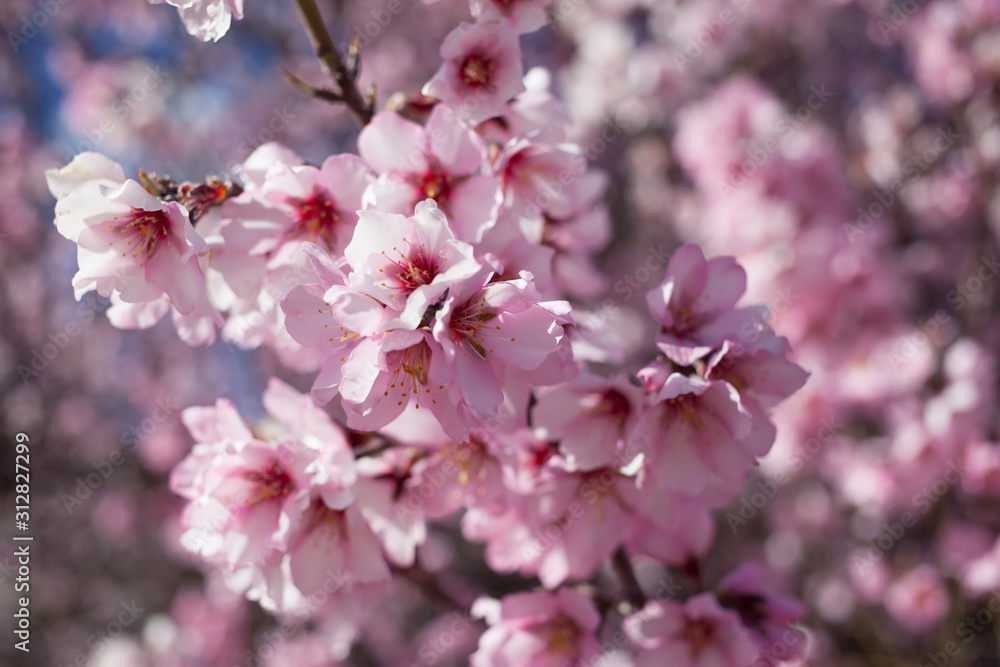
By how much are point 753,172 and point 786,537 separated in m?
2.54

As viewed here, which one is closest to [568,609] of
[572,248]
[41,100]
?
[572,248]

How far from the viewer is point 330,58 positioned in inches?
47.9

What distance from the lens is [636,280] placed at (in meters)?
4.89

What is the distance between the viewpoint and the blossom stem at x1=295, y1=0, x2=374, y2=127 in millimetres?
1216

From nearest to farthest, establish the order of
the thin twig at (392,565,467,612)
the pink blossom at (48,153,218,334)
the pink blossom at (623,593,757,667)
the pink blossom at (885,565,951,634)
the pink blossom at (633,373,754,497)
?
the pink blossom at (48,153,218,334) < the pink blossom at (633,373,754,497) < the pink blossom at (623,593,757,667) < the thin twig at (392,565,467,612) < the pink blossom at (885,565,951,634)

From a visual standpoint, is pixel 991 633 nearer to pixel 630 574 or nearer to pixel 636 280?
pixel 636 280

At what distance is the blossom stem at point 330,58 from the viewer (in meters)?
1.22

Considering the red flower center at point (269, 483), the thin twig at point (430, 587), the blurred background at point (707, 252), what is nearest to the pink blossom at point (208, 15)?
the red flower center at point (269, 483)

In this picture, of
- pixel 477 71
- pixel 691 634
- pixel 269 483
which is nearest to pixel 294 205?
pixel 477 71

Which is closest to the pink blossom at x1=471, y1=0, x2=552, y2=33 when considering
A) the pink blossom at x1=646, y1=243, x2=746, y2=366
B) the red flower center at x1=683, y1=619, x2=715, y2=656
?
the pink blossom at x1=646, y1=243, x2=746, y2=366

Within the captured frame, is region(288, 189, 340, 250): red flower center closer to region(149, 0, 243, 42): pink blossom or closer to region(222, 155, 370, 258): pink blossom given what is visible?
region(222, 155, 370, 258): pink blossom

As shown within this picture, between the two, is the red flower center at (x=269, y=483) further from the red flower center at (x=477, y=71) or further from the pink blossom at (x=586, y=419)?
the red flower center at (x=477, y=71)

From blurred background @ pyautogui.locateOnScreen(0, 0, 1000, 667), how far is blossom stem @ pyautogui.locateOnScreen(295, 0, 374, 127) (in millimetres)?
2137

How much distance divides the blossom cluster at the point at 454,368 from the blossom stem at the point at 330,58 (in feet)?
0.35
